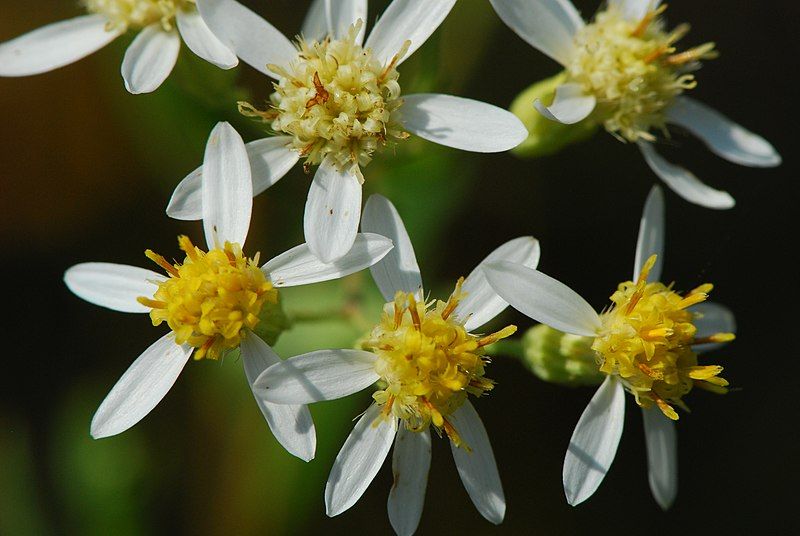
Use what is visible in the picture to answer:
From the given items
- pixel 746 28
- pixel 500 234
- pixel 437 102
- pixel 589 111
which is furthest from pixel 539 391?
pixel 746 28

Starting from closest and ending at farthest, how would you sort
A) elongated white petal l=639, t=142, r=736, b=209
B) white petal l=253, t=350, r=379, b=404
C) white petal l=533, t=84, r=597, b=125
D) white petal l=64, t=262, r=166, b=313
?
white petal l=253, t=350, r=379, b=404 → white petal l=64, t=262, r=166, b=313 → white petal l=533, t=84, r=597, b=125 → elongated white petal l=639, t=142, r=736, b=209

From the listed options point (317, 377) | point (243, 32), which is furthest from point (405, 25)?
point (317, 377)

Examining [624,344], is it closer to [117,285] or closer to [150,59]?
[117,285]

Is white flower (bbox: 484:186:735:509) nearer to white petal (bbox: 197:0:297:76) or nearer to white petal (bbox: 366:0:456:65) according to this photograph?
white petal (bbox: 366:0:456:65)

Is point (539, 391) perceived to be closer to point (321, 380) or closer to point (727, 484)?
point (727, 484)

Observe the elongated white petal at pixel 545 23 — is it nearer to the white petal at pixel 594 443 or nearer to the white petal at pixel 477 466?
the white petal at pixel 594 443

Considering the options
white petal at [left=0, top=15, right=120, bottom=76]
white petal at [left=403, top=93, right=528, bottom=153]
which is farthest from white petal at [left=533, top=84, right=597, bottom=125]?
white petal at [left=0, top=15, right=120, bottom=76]
